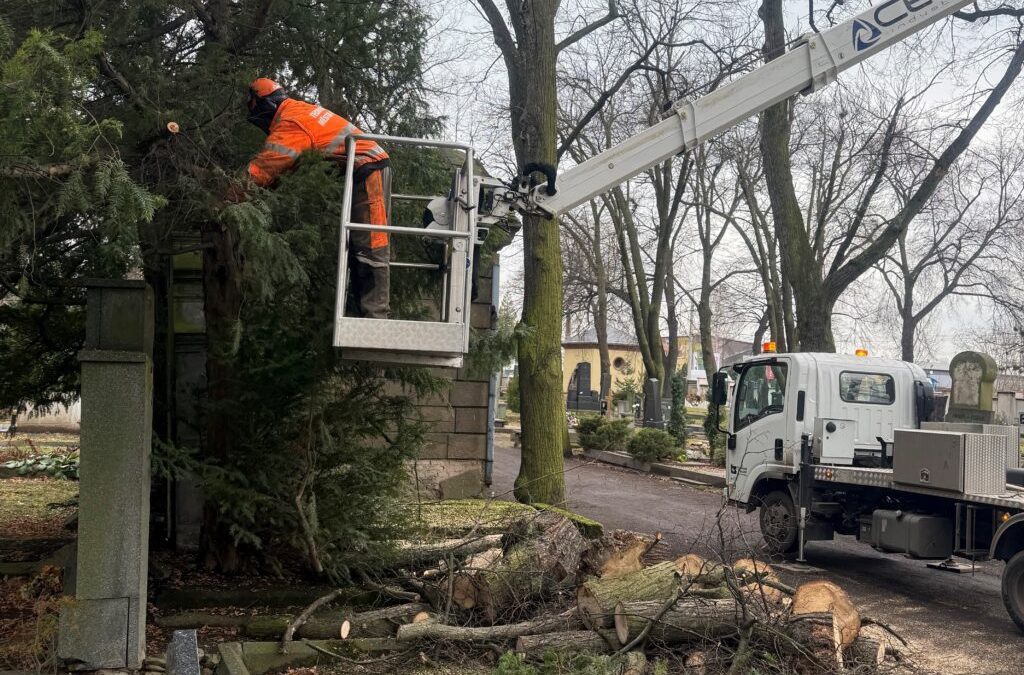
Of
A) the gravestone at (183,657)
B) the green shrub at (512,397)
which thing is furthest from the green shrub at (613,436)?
the gravestone at (183,657)

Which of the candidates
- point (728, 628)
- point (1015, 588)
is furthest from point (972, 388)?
point (728, 628)

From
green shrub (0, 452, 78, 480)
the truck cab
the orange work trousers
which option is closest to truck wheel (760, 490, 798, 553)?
the truck cab

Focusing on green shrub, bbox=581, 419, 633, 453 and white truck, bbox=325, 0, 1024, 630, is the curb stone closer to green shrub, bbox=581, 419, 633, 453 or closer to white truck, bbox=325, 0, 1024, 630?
green shrub, bbox=581, 419, 633, 453

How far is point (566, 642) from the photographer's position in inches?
272

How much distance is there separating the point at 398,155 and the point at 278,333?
6.31 ft

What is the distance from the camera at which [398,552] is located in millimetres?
8422

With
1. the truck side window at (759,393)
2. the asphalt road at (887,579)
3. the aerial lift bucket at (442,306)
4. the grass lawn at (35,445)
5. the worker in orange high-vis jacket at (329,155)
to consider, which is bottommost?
the asphalt road at (887,579)

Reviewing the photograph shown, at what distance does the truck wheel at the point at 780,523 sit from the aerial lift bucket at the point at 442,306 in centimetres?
703

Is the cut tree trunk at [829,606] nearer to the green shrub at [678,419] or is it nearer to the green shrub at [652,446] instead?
the green shrub at [652,446]

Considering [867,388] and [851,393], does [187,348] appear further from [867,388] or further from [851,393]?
[867,388]

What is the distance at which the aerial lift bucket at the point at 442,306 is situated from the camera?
628 centimetres

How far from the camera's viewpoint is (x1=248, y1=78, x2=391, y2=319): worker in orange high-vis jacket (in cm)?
673

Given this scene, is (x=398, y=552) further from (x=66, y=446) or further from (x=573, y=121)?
(x=573, y=121)

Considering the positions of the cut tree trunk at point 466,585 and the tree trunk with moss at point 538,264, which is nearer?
the cut tree trunk at point 466,585
